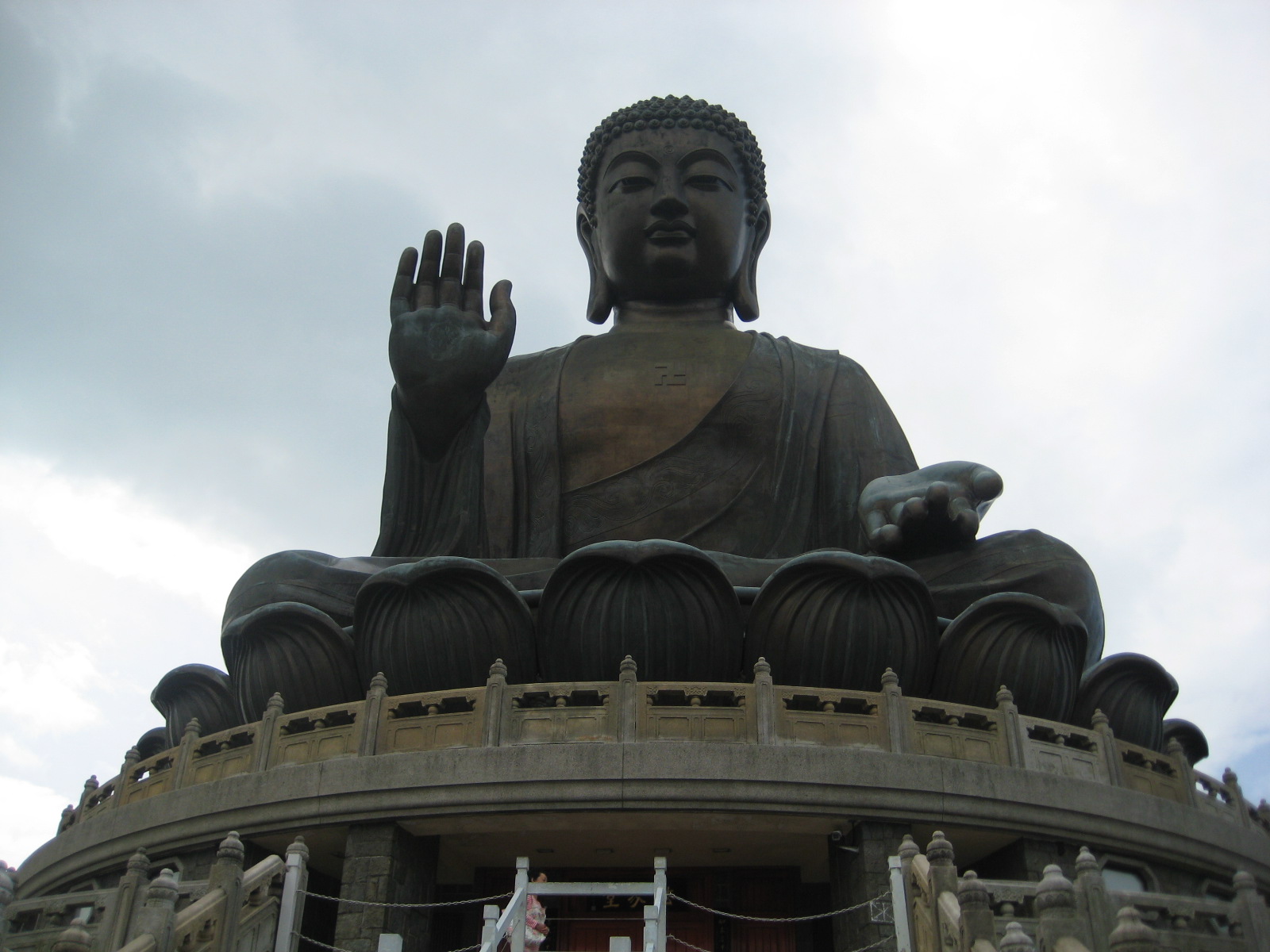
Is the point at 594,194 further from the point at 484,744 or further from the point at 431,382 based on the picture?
the point at 484,744

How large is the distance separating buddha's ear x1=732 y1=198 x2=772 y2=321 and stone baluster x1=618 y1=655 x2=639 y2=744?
20.3 ft

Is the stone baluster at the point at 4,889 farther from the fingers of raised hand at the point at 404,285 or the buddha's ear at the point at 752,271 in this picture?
the buddha's ear at the point at 752,271

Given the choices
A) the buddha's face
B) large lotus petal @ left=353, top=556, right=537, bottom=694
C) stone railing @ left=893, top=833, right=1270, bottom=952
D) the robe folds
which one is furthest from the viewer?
the buddha's face

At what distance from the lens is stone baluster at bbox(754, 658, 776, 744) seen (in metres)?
7.32

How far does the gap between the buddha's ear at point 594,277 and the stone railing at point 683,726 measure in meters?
5.82

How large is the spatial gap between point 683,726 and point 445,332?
3765mm

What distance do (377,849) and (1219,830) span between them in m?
5.00

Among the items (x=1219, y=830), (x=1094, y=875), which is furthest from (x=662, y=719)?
(x=1219, y=830)

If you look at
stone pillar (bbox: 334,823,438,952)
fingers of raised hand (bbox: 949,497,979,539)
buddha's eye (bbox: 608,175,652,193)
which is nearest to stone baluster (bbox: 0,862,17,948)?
stone pillar (bbox: 334,823,438,952)

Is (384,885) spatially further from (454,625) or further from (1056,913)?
(1056,913)

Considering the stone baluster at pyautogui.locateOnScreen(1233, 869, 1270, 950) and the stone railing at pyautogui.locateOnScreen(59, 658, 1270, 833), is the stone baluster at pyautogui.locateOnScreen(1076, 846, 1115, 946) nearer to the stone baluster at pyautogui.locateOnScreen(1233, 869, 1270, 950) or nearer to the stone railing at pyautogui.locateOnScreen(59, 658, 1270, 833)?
the stone baluster at pyautogui.locateOnScreen(1233, 869, 1270, 950)

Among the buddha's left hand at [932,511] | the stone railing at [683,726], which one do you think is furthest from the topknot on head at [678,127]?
the stone railing at [683,726]

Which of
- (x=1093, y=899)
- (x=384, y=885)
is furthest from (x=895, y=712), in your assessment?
(x=384, y=885)

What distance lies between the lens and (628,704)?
7.39 m
